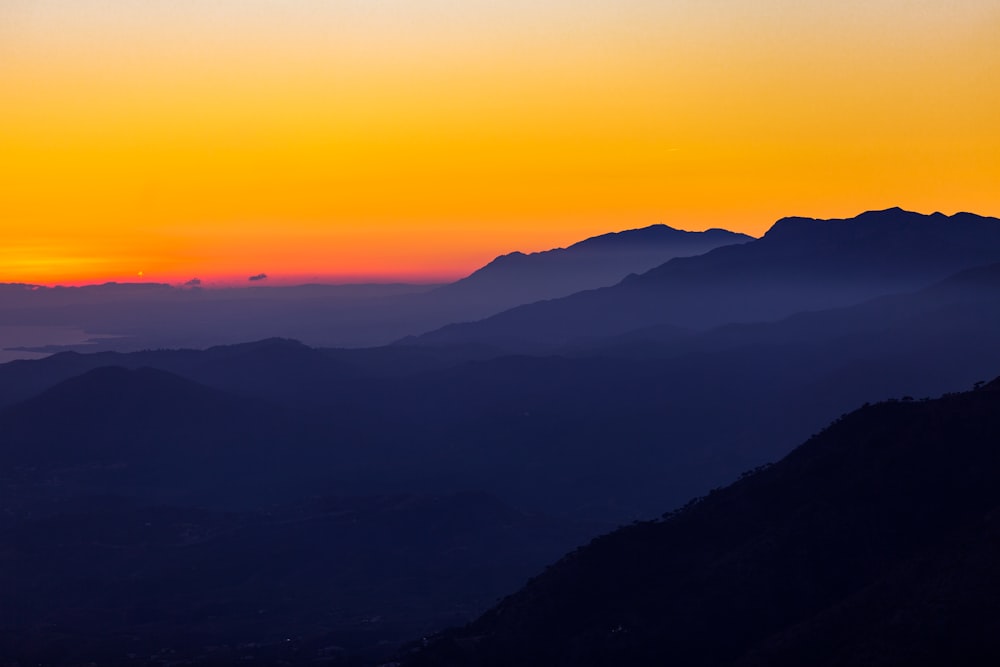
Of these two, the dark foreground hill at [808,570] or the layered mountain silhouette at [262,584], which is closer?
the dark foreground hill at [808,570]

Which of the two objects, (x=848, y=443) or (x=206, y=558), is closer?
(x=848, y=443)

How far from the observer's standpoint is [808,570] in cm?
9000

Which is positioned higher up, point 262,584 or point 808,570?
point 808,570

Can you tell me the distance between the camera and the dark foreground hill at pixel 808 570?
250 ft

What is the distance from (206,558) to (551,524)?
5486cm

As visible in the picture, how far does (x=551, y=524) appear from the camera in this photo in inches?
7835

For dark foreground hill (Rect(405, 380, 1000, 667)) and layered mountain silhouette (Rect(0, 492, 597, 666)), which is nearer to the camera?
dark foreground hill (Rect(405, 380, 1000, 667))

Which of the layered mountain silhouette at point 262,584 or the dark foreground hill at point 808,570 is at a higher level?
the dark foreground hill at point 808,570

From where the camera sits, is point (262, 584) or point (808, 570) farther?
point (262, 584)

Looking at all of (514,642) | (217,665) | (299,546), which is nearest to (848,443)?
(514,642)

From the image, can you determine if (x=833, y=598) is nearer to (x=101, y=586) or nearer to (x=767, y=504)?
(x=767, y=504)

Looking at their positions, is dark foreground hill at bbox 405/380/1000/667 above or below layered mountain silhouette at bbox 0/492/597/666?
above

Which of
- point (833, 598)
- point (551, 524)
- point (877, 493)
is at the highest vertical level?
point (877, 493)

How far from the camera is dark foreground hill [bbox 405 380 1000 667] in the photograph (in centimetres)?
7631
